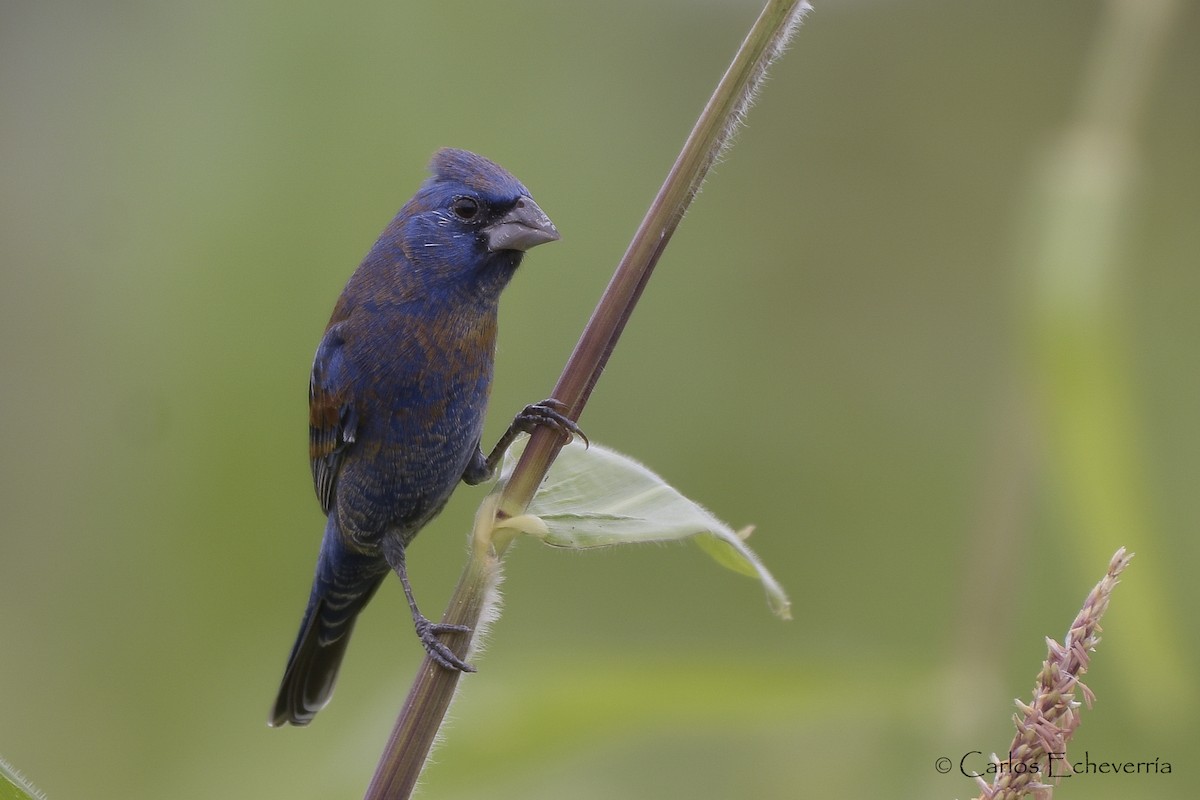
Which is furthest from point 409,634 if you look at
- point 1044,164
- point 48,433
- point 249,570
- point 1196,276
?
point 1196,276

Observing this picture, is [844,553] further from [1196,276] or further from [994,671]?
[994,671]

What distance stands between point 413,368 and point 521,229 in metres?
0.44

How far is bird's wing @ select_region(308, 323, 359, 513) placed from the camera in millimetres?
2838

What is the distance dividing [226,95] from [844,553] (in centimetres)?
269

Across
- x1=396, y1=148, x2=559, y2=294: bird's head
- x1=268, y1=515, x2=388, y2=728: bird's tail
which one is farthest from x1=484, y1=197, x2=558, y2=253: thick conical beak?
x1=268, y1=515, x2=388, y2=728: bird's tail

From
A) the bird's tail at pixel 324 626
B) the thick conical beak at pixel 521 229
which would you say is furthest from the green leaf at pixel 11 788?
the bird's tail at pixel 324 626

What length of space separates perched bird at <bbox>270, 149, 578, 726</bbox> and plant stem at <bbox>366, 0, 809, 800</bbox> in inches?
25.4

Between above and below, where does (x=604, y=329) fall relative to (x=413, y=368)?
above

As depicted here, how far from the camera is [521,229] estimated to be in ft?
8.09

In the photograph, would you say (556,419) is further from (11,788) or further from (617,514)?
(11,788)

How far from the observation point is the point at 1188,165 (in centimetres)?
484

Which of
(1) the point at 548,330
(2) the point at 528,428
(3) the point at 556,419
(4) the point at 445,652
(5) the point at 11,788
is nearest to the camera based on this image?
(5) the point at 11,788

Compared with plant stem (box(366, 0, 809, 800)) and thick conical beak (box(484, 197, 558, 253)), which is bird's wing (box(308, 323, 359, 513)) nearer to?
thick conical beak (box(484, 197, 558, 253))

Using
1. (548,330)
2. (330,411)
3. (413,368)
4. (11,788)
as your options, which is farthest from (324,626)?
(11,788)
